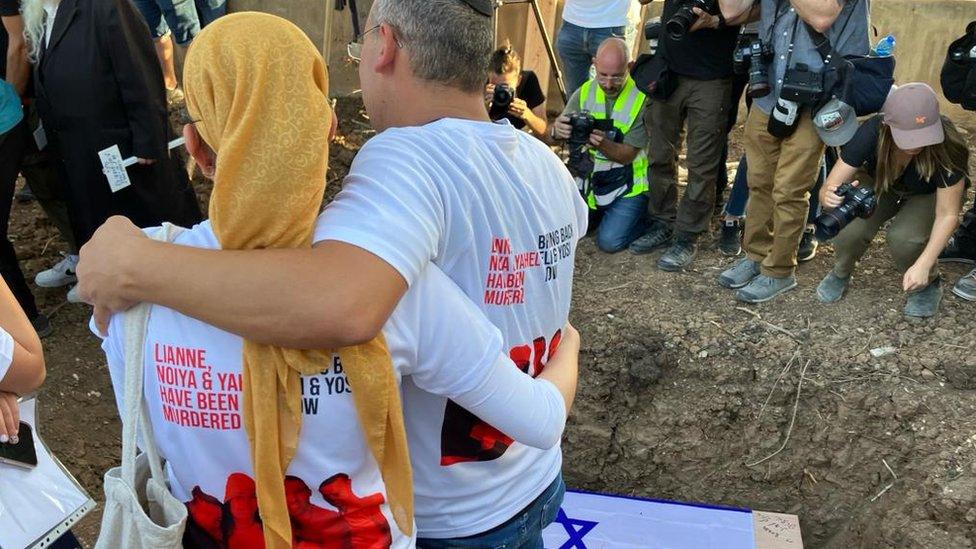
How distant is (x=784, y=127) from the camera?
3.44 meters

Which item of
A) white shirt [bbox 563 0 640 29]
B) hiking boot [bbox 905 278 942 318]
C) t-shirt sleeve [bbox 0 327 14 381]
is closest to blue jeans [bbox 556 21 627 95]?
white shirt [bbox 563 0 640 29]

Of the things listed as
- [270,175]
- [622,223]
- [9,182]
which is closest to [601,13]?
[622,223]

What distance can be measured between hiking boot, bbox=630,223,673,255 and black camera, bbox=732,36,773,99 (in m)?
1.01

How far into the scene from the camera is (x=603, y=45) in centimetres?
419

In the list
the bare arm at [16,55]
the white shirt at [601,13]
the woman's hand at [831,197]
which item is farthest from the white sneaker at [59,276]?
the woman's hand at [831,197]

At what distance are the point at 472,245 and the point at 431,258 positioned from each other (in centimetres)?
8

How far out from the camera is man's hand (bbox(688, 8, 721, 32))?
12.0ft

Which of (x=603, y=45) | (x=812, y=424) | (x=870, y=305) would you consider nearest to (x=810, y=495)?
(x=812, y=424)

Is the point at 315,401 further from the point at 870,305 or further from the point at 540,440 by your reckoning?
the point at 870,305

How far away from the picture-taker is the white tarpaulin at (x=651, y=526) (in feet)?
11.0

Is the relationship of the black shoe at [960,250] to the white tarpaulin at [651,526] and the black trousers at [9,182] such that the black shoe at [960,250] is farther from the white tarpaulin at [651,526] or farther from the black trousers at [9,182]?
the black trousers at [9,182]

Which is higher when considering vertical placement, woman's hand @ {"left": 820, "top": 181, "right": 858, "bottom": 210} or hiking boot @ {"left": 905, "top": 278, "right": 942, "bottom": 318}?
woman's hand @ {"left": 820, "top": 181, "right": 858, "bottom": 210}

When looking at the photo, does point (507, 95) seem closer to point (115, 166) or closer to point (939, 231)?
point (115, 166)

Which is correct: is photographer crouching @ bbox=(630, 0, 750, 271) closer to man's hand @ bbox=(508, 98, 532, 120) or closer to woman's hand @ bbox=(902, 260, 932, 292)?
man's hand @ bbox=(508, 98, 532, 120)
